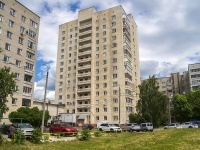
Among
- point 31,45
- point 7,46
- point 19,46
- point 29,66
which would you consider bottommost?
point 29,66

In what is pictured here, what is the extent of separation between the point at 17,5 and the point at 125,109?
41.0 metres

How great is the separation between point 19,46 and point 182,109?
55.9 m

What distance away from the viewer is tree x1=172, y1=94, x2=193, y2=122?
70.2 m

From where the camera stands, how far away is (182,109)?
232 ft

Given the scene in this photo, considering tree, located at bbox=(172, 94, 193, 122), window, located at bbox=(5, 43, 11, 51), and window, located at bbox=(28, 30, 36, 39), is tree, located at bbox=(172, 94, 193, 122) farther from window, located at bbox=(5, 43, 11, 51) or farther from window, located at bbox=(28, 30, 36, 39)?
window, located at bbox=(5, 43, 11, 51)

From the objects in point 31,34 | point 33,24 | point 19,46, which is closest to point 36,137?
point 19,46

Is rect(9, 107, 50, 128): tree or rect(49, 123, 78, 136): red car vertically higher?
rect(9, 107, 50, 128): tree

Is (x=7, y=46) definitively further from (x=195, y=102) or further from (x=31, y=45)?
(x=195, y=102)

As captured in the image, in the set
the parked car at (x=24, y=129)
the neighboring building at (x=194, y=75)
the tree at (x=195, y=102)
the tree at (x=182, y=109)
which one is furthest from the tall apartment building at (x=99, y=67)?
the parked car at (x=24, y=129)

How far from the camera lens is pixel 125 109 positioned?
204 feet

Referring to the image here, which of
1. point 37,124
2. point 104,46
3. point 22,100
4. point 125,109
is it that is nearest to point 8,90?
point 37,124

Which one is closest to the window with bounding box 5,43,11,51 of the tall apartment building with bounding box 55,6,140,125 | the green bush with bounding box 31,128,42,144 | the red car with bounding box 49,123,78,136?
the red car with bounding box 49,123,78,136

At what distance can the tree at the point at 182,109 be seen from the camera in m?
70.2

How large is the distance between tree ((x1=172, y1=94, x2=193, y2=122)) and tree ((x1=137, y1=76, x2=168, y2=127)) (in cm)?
2199
